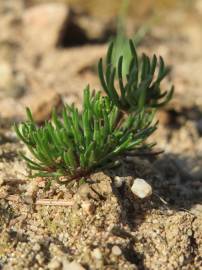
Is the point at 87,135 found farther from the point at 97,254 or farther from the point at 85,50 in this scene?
the point at 85,50

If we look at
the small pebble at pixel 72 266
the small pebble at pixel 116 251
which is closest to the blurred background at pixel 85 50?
the small pebble at pixel 116 251

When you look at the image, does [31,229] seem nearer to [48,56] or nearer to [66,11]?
[48,56]

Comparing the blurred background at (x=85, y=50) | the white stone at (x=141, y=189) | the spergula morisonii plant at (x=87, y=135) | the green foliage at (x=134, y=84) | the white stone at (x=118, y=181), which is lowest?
the white stone at (x=141, y=189)

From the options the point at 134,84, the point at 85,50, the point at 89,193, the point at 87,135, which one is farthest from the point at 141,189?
the point at 85,50

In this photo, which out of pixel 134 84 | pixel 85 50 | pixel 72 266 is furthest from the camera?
pixel 85 50

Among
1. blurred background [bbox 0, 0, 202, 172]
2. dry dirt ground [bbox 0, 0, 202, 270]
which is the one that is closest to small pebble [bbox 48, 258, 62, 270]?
dry dirt ground [bbox 0, 0, 202, 270]

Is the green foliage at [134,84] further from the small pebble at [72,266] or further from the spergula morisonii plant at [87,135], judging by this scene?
the small pebble at [72,266]

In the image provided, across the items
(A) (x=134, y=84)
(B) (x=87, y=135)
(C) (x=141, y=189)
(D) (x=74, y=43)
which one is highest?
(D) (x=74, y=43)

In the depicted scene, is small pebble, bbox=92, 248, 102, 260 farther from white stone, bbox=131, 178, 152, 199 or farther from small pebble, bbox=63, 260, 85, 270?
white stone, bbox=131, 178, 152, 199
